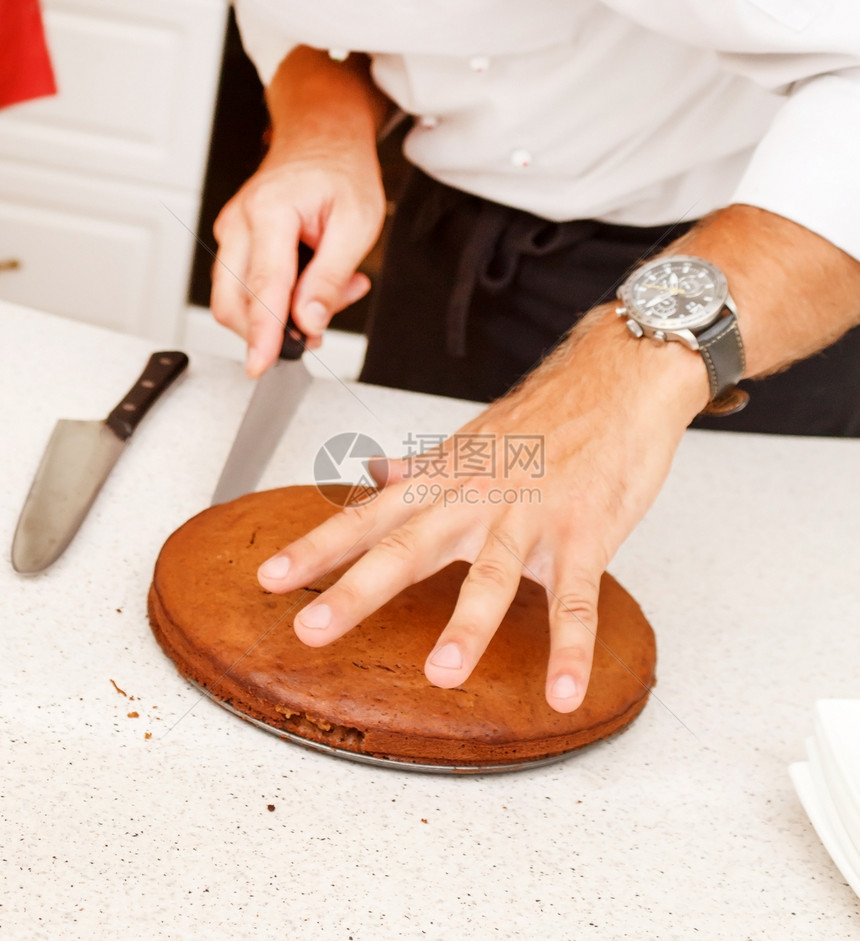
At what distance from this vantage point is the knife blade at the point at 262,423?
2.93ft

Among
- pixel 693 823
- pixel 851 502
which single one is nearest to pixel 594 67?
pixel 851 502

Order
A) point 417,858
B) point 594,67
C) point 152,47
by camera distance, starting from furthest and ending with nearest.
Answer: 1. point 152,47
2. point 594,67
3. point 417,858

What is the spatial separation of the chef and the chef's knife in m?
0.14

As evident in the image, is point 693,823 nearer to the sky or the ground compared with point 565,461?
nearer to the ground

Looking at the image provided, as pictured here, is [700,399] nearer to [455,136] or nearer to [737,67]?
[737,67]

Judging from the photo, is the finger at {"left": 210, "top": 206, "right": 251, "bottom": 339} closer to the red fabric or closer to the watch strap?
the watch strap

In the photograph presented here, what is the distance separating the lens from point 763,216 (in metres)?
0.85

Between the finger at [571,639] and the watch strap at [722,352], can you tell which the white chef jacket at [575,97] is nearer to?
the watch strap at [722,352]

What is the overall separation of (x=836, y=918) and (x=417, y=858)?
0.28 metres

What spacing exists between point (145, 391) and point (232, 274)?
6.5 inches

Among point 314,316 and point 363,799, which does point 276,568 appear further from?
point 314,316

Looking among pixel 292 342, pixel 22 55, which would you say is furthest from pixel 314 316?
pixel 22 55

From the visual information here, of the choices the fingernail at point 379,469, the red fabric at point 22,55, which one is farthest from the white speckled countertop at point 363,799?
the red fabric at point 22,55

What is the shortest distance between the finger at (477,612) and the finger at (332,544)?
9 centimetres
